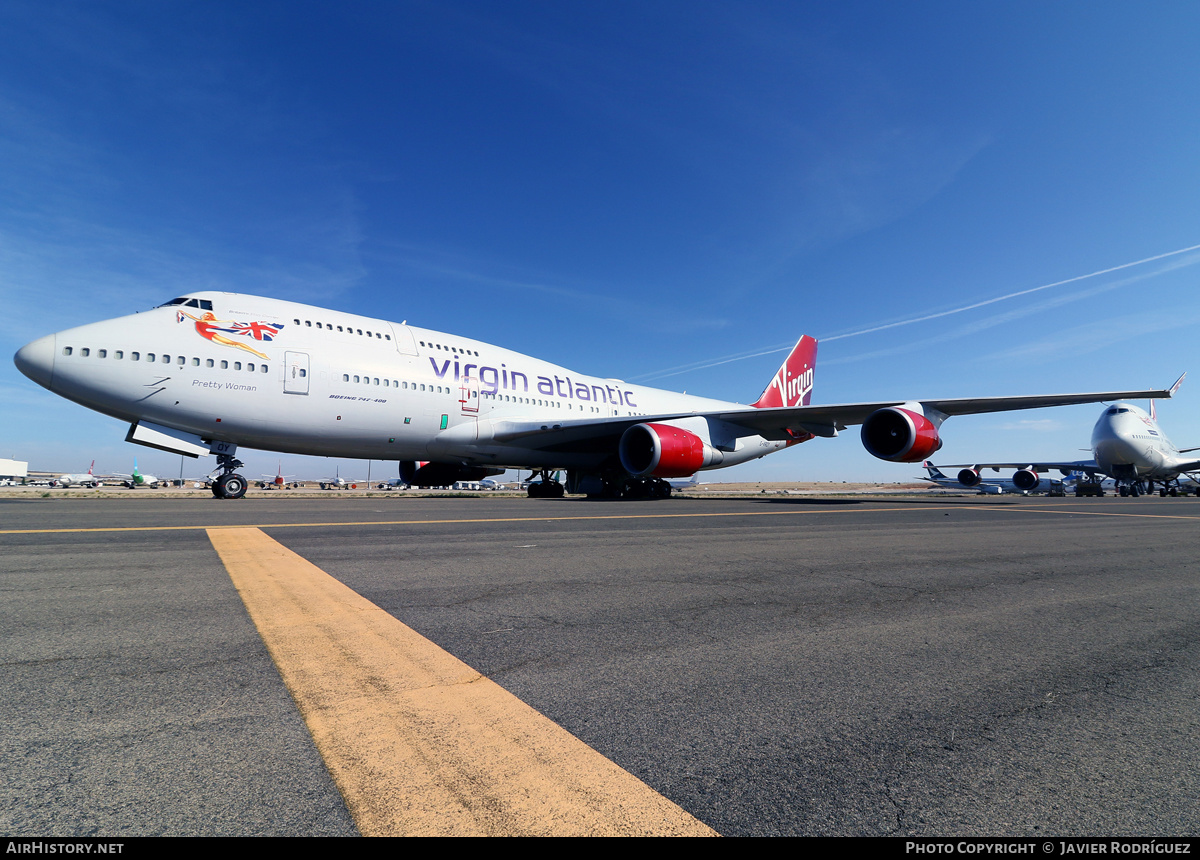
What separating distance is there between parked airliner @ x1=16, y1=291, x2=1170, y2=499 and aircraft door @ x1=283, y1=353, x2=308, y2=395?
32 mm

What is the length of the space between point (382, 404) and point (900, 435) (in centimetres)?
1338

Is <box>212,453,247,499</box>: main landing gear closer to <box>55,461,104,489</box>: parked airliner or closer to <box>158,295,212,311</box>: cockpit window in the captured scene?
<box>158,295,212,311</box>: cockpit window

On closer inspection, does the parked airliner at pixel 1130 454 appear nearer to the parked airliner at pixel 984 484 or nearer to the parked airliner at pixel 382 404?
the parked airliner at pixel 984 484

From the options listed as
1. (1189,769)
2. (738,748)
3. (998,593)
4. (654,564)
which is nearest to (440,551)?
(654,564)

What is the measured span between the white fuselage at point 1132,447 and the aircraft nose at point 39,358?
45.1 metres

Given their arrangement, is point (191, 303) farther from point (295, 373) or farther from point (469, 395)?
point (469, 395)

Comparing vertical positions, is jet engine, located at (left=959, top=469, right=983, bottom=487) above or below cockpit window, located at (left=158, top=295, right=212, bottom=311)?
below

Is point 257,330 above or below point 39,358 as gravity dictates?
above

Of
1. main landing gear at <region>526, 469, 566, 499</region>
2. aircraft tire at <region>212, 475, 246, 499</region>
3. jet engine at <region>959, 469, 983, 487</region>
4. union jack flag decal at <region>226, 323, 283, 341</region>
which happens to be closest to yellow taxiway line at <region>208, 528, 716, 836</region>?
union jack flag decal at <region>226, 323, 283, 341</region>

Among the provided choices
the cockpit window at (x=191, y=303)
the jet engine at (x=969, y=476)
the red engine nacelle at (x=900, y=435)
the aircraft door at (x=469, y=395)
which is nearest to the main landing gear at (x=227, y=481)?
the cockpit window at (x=191, y=303)

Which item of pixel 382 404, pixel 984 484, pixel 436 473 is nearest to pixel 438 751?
pixel 382 404

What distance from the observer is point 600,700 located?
1.96 metres

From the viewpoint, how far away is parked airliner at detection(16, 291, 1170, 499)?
12.2m
